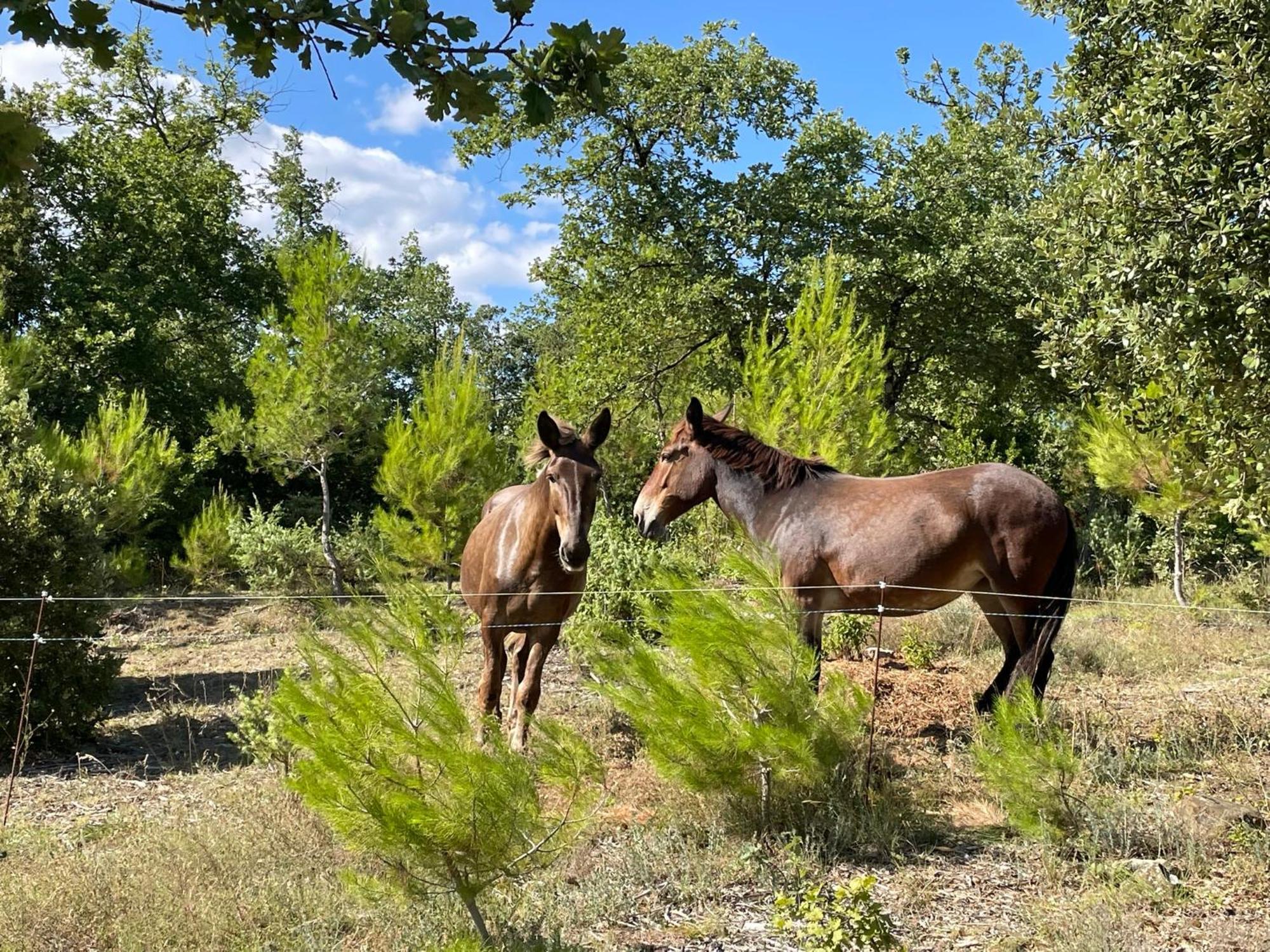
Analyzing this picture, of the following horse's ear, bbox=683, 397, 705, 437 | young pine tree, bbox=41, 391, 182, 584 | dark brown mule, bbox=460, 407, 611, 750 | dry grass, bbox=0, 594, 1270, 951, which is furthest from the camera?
young pine tree, bbox=41, 391, 182, 584

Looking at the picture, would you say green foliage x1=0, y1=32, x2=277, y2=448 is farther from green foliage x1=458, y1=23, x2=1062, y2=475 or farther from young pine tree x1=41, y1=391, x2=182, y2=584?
green foliage x1=458, y1=23, x2=1062, y2=475

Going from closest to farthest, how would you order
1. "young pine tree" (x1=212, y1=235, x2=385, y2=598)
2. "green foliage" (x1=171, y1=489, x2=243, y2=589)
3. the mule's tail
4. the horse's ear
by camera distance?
the mule's tail, the horse's ear, "young pine tree" (x1=212, y1=235, x2=385, y2=598), "green foliage" (x1=171, y1=489, x2=243, y2=589)

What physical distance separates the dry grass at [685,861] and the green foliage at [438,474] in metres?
8.41

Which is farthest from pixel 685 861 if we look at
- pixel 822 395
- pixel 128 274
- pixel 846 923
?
pixel 128 274

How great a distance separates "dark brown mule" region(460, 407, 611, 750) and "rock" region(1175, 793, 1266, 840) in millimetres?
3158

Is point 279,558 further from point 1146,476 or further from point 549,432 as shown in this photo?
point 1146,476

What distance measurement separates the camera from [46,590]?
20.9ft

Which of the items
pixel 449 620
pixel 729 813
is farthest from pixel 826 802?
pixel 449 620

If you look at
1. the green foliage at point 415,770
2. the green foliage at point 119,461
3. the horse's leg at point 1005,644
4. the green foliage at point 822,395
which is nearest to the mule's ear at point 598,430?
the green foliage at point 415,770

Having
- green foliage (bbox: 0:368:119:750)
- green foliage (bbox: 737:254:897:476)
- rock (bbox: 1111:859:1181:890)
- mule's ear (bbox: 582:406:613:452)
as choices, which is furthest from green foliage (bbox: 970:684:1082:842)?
green foliage (bbox: 0:368:119:750)

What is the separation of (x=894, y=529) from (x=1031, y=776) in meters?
2.13

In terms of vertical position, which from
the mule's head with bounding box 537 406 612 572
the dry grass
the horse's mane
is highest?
the horse's mane

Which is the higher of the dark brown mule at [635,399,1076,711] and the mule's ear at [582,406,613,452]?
the mule's ear at [582,406,613,452]

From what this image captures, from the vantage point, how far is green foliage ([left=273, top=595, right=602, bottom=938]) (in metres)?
2.86
